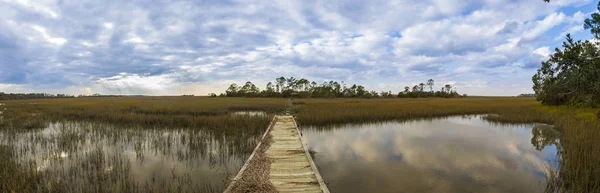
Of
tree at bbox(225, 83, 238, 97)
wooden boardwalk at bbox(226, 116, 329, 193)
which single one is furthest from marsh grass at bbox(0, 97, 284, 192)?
tree at bbox(225, 83, 238, 97)

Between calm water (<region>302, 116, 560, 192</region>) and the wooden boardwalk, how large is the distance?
100 cm

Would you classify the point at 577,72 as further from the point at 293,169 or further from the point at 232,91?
the point at 232,91

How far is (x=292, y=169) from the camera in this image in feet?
21.7

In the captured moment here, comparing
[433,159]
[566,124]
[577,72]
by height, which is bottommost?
[433,159]

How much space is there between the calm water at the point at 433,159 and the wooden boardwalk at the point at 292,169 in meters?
1.00

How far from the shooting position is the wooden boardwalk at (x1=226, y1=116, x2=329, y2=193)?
17.8 feet

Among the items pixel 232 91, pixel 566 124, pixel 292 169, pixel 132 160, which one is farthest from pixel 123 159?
pixel 232 91

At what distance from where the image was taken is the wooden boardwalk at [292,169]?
17.8 ft

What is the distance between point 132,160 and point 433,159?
1054cm

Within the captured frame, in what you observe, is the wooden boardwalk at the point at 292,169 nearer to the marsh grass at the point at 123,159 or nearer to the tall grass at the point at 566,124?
the marsh grass at the point at 123,159

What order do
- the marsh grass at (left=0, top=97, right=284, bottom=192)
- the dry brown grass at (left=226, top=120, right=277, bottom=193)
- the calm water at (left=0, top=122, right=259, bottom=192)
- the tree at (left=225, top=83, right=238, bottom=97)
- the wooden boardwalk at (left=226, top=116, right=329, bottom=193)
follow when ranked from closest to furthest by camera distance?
the dry brown grass at (left=226, top=120, right=277, bottom=193)
the wooden boardwalk at (left=226, top=116, right=329, bottom=193)
the marsh grass at (left=0, top=97, right=284, bottom=192)
the calm water at (left=0, top=122, right=259, bottom=192)
the tree at (left=225, top=83, right=238, bottom=97)

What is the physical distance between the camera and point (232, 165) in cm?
891

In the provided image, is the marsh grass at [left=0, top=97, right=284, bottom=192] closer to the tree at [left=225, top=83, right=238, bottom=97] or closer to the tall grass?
the tall grass

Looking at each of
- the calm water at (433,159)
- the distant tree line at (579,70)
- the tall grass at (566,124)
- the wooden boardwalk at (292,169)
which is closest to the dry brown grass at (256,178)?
the wooden boardwalk at (292,169)
